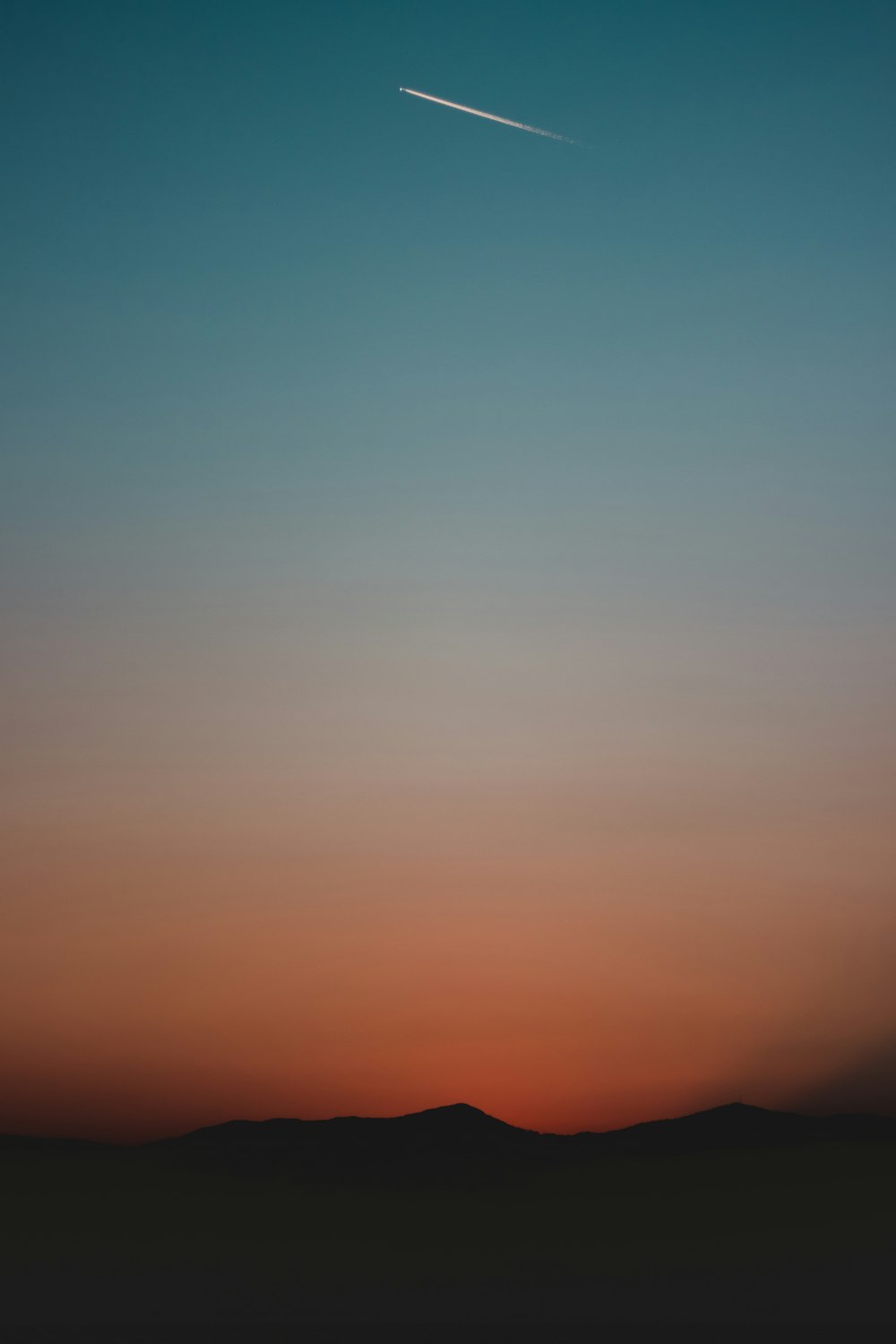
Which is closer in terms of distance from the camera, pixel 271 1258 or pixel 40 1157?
pixel 271 1258

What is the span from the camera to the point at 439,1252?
68.5m

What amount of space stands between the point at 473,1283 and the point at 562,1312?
29.1ft

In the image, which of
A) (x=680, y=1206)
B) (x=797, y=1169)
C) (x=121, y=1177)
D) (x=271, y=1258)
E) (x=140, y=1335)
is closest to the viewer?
(x=140, y=1335)

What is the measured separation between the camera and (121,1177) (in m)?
98.4

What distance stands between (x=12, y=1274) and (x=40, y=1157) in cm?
4963

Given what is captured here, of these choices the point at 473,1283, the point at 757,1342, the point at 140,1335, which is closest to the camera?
the point at 757,1342

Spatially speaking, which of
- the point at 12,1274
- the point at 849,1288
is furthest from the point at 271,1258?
the point at 849,1288

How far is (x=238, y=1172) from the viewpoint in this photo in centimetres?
17388

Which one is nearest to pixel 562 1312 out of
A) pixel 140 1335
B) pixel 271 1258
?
pixel 140 1335

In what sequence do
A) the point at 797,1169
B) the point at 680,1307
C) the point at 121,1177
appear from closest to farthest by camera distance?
the point at 680,1307 → the point at 121,1177 → the point at 797,1169

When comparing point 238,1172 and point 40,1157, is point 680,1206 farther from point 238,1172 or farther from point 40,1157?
point 238,1172

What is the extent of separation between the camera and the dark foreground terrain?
154 ft

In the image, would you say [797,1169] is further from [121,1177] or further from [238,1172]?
[238,1172]

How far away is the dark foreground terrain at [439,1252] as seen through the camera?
154 feet
